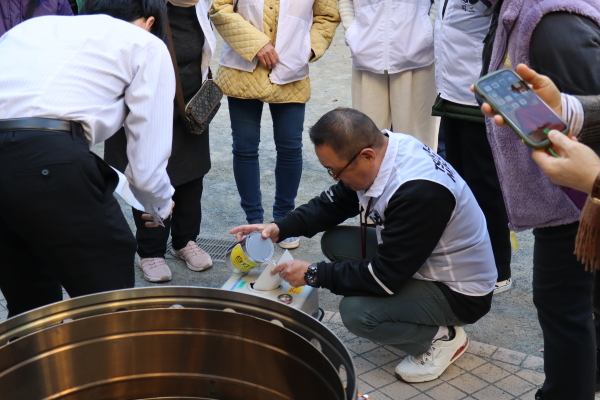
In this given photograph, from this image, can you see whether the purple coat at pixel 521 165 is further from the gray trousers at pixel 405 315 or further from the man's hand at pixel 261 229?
the man's hand at pixel 261 229

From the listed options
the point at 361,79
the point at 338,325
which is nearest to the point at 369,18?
the point at 361,79

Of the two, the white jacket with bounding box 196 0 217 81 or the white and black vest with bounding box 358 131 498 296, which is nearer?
the white and black vest with bounding box 358 131 498 296

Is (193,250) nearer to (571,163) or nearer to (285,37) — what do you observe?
(285,37)

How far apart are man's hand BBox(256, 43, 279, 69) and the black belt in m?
1.80

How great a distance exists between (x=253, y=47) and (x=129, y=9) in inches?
54.7

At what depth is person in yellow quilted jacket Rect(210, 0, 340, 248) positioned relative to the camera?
395 cm

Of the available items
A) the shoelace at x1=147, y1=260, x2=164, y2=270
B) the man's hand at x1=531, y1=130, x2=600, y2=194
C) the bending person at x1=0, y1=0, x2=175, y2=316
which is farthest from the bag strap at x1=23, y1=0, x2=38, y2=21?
the man's hand at x1=531, y1=130, x2=600, y2=194

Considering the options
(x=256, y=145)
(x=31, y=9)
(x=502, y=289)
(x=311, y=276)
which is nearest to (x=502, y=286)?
(x=502, y=289)

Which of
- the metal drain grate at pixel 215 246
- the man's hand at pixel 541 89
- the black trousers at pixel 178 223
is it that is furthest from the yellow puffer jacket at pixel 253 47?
the man's hand at pixel 541 89

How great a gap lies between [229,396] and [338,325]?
1.62 m

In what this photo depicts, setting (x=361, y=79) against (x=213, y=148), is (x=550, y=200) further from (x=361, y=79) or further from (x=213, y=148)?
(x=213, y=148)

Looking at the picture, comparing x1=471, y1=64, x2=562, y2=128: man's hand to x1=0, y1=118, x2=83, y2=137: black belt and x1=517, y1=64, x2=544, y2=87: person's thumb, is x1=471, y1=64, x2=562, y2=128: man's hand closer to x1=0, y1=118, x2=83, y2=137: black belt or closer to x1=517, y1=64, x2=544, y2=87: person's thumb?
x1=517, y1=64, x2=544, y2=87: person's thumb

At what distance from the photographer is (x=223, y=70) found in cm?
408

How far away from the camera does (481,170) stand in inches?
132
